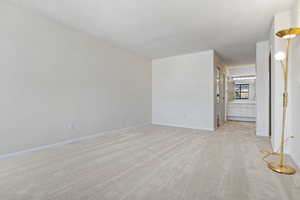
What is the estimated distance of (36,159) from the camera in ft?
8.09

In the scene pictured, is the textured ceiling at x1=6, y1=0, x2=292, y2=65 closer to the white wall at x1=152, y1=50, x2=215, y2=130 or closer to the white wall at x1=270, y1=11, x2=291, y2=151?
the white wall at x1=270, y1=11, x2=291, y2=151

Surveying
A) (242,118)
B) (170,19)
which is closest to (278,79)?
(170,19)

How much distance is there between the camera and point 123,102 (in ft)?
15.9

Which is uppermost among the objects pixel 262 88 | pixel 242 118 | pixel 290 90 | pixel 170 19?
pixel 170 19

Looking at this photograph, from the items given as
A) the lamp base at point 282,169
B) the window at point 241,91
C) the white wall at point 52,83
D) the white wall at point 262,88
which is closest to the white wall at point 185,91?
the white wall at point 262,88

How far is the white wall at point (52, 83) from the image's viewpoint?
99.9 inches

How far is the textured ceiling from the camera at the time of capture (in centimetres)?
252

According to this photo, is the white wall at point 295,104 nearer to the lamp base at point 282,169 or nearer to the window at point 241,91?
the lamp base at point 282,169

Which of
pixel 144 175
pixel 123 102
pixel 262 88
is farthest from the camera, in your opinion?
pixel 123 102

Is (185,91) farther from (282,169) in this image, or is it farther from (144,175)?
(144,175)

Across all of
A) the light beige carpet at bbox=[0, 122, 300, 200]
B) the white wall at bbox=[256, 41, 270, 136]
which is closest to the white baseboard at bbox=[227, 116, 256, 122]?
the white wall at bbox=[256, 41, 270, 136]

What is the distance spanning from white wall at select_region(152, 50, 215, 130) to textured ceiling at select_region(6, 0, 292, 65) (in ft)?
2.95

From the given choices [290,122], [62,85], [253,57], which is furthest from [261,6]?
[62,85]

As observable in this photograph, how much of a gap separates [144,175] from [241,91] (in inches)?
287
